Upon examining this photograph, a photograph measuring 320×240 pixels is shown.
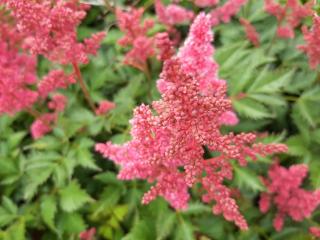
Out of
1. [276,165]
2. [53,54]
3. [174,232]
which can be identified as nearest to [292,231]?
[276,165]

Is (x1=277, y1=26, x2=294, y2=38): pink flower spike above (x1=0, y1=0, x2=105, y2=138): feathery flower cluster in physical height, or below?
below

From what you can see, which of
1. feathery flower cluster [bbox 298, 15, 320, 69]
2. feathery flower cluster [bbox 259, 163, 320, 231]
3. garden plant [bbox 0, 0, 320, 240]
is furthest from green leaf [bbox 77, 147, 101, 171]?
feathery flower cluster [bbox 298, 15, 320, 69]

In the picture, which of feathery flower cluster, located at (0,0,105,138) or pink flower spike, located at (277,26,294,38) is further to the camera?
pink flower spike, located at (277,26,294,38)

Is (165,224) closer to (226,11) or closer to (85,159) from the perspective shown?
(85,159)

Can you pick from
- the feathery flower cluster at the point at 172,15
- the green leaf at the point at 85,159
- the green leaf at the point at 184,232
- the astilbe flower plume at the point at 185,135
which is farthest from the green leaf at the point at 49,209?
the feathery flower cluster at the point at 172,15

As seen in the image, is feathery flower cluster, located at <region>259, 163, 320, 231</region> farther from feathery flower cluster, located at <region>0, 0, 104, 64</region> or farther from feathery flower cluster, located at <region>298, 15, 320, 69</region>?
feathery flower cluster, located at <region>0, 0, 104, 64</region>

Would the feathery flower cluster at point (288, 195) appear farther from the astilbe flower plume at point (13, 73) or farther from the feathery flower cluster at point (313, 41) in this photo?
the astilbe flower plume at point (13, 73)

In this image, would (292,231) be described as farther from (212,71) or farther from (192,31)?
(192,31)
